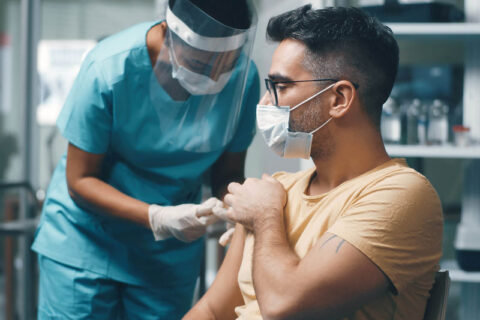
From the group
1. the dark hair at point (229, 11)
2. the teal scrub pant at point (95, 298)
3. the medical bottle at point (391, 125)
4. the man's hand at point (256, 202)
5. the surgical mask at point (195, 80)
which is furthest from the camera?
the medical bottle at point (391, 125)

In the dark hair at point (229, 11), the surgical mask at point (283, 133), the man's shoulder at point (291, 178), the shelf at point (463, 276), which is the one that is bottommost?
the shelf at point (463, 276)

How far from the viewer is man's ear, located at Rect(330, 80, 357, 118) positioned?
3.81 feet

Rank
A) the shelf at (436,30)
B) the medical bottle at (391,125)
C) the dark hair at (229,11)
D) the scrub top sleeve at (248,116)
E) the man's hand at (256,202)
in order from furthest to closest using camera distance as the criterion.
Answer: the medical bottle at (391,125)
the shelf at (436,30)
the scrub top sleeve at (248,116)
the dark hair at (229,11)
the man's hand at (256,202)

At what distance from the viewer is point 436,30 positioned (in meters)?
1.96

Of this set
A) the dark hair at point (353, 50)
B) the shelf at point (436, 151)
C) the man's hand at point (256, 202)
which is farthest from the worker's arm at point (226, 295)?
the shelf at point (436, 151)

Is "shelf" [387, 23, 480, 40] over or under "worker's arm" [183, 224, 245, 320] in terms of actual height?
over

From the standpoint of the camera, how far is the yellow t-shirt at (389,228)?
1009mm

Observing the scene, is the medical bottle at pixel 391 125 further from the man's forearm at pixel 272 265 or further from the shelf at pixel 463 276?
the man's forearm at pixel 272 265

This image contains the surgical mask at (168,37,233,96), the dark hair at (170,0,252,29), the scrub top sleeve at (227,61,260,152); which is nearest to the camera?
the dark hair at (170,0,252,29)

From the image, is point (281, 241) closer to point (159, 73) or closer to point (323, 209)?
point (323, 209)

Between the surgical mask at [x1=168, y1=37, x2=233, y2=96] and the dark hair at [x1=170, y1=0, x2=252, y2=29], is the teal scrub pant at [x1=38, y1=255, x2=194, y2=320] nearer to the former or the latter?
the surgical mask at [x1=168, y1=37, x2=233, y2=96]

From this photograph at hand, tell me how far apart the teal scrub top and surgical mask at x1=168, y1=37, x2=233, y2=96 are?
55mm

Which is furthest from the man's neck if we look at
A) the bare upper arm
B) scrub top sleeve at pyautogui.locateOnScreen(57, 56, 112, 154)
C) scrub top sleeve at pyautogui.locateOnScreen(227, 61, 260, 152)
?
scrub top sleeve at pyautogui.locateOnScreen(57, 56, 112, 154)

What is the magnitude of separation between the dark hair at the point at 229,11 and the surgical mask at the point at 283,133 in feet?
0.74
